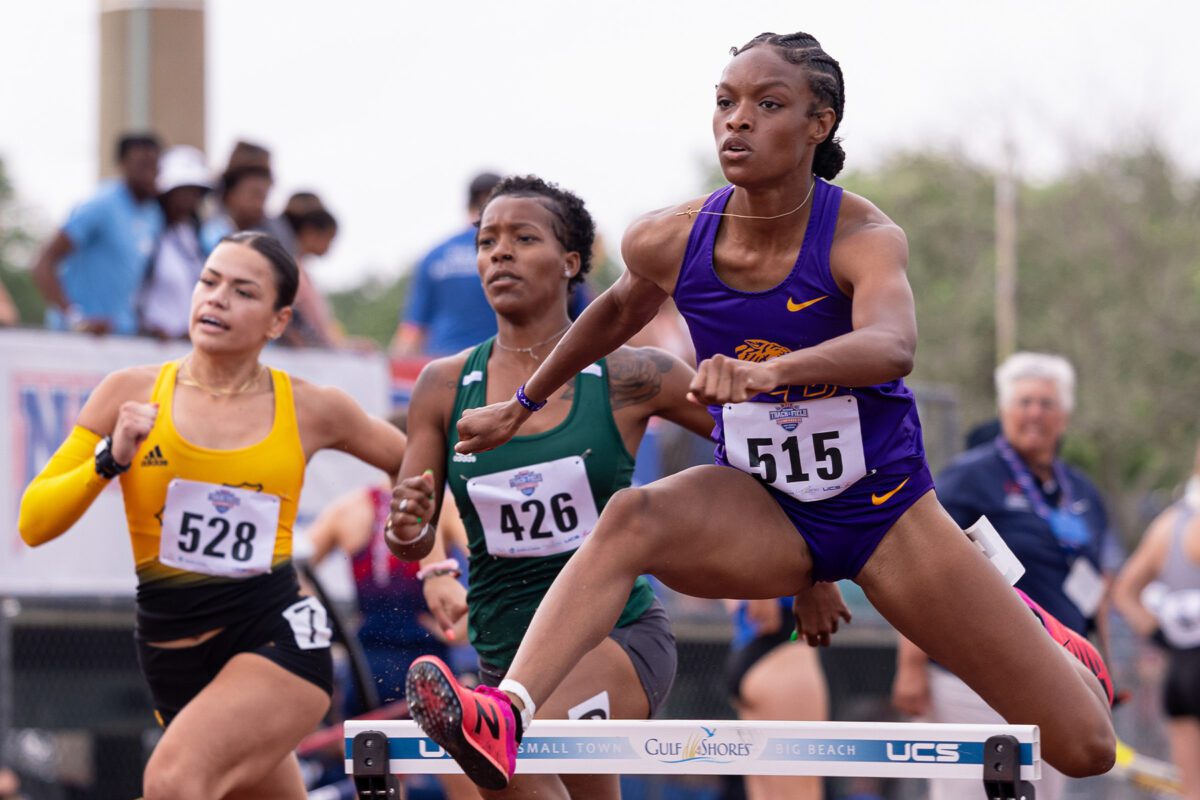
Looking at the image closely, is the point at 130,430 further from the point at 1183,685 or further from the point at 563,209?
the point at 1183,685

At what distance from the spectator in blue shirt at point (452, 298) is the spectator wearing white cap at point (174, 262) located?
1.24m

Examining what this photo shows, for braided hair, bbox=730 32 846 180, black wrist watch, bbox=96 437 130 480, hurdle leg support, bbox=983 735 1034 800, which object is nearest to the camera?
hurdle leg support, bbox=983 735 1034 800

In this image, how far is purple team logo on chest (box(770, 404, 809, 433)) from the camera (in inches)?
176

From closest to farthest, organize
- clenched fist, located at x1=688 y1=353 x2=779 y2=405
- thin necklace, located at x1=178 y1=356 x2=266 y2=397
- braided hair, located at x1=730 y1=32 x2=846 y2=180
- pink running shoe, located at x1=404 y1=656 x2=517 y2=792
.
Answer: clenched fist, located at x1=688 y1=353 x2=779 y2=405 → pink running shoe, located at x1=404 y1=656 x2=517 y2=792 → braided hair, located at x1=730 y1=32 x2=846 y2=180 → thin necklace, located at x1=178 y1=356 x2=266 y2=397

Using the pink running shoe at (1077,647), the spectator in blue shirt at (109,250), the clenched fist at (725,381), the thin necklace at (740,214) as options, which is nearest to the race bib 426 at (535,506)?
the thin necklace at (740,214)

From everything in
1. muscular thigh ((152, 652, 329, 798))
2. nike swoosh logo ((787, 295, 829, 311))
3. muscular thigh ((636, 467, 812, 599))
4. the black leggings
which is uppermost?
nike swoosh logo ((787, 295, 829, 311))

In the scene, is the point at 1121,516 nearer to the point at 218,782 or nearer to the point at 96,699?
the point at 96,699

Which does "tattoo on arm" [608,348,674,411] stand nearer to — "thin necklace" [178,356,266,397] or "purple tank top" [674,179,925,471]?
"purple tank top" [674,179,925,471]

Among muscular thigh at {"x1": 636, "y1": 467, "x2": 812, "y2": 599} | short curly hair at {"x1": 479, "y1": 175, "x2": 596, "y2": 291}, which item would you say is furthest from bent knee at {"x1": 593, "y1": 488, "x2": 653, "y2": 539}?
short curly hair at {"x1": 479, "y1": 175, "x2": 596, "y2": 291}

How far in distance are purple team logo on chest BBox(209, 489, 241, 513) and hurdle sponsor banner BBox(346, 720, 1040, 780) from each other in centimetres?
139

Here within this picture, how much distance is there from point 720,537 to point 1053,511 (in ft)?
11.0

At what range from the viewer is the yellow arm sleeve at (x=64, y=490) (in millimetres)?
5500

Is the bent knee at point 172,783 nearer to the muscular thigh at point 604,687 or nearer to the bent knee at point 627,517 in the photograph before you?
the muscular thigh at point 604,687

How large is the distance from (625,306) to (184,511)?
177cm
